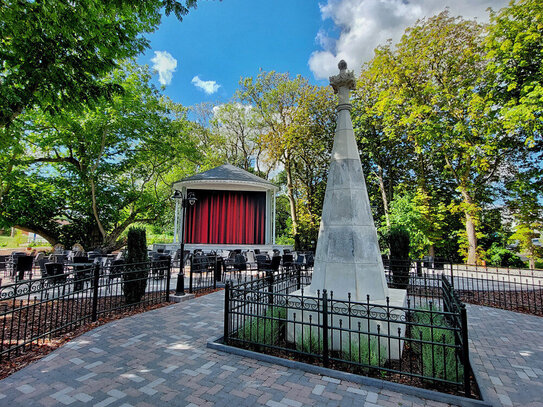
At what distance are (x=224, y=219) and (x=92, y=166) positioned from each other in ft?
29.2

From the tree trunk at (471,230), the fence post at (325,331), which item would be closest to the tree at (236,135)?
the tree trunk at (471,230)

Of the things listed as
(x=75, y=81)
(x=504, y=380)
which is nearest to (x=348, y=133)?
(x=504, y=380)

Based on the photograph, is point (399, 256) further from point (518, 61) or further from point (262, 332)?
point (518, 61)

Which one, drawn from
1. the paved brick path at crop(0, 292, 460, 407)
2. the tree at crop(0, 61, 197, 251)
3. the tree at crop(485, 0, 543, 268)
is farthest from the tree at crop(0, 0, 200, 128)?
the tree at crop(485, 0, 543, 268)

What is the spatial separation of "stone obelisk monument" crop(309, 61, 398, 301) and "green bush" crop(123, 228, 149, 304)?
15.4 feet

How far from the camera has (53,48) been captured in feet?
15.6

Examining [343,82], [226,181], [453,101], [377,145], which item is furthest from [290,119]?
[343,82]

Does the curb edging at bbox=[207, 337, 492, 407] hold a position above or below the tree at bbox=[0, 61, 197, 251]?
below

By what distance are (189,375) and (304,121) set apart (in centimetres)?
2161

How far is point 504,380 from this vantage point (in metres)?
3.61

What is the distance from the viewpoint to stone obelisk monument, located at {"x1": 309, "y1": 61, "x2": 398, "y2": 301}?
446 cm

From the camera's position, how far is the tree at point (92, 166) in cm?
1605

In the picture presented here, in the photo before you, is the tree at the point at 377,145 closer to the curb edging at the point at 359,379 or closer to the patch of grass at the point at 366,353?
the patch of grass at the point at 366,353

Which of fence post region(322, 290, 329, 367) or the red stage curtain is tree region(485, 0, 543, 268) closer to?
fence post region(322, 290, 329, 367)
